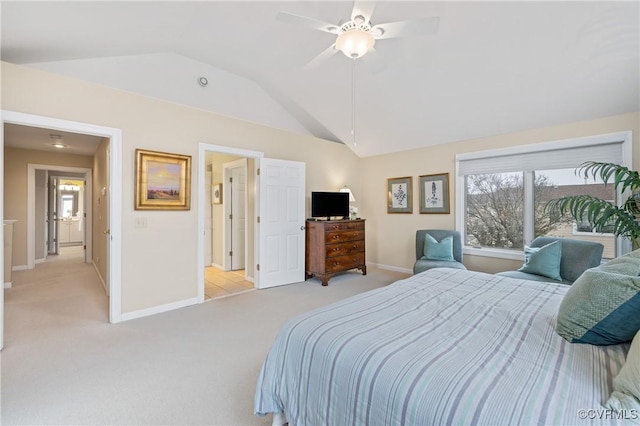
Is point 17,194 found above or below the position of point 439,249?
above

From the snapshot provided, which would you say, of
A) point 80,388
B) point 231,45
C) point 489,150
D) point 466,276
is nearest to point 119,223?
point 80,388

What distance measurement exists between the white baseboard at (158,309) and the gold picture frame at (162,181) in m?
1.17

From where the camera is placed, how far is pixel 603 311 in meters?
1.12

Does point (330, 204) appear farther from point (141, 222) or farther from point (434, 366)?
point (434, 366)

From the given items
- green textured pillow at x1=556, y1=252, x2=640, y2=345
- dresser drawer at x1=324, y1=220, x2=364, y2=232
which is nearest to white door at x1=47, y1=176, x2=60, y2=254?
dresser drawer at x1=324, y1=220, x2=364, y2=232

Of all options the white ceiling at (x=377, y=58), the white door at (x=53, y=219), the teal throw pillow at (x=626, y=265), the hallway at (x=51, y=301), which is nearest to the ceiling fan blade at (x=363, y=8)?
the white ceiling at (x=377, y=58)

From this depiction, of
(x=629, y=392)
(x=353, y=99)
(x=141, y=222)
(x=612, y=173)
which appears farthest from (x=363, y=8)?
(x=612, y=173)

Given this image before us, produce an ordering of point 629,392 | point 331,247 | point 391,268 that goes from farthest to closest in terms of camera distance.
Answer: point 391,268
point 331,247
point 629,392

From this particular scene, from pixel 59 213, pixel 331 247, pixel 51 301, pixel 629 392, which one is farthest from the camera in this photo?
pixel 59 213

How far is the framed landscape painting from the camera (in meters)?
4.65

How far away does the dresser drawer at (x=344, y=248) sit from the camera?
4.56 meters

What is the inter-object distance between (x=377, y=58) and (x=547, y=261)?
298 centimetres

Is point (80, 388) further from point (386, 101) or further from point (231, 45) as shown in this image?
point (386, 101)

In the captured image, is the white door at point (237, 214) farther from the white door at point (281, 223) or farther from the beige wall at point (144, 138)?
the beige wall at point (144, 138)
